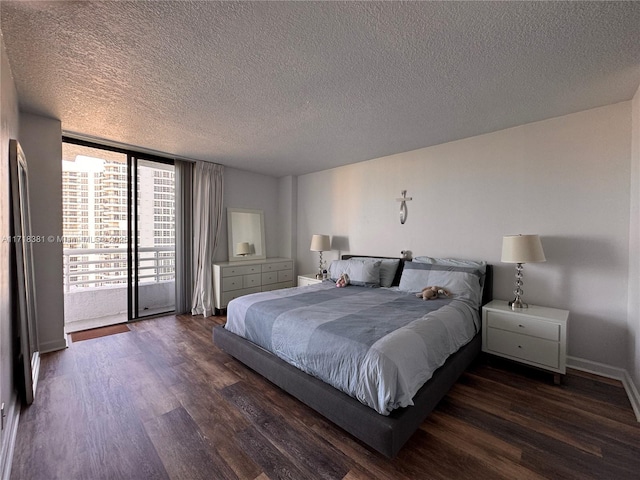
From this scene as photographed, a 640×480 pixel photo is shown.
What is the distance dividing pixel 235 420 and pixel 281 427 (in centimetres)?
34

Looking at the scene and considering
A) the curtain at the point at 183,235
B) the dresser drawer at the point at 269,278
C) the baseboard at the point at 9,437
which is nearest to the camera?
the baseboard at the point at 9,437

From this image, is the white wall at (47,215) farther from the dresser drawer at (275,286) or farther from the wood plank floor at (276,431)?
the dresser drawer at (275,286)

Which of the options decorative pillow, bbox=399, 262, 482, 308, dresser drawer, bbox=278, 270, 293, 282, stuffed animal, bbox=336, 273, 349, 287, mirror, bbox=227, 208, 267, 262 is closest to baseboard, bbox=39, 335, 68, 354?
mirror, bbox=227, 208, 267, 262

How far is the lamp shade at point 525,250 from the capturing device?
8.11ft

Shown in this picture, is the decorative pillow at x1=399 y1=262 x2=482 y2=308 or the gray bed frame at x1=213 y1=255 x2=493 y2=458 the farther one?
the decorative pillow at x1=399 y1=262 x2=482 y2=308

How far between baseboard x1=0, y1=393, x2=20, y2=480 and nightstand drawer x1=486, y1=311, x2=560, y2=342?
11.7 ft

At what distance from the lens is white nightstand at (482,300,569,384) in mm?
2303

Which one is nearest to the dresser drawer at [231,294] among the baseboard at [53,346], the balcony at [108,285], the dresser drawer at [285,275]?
the dresser drawer at [285,275]

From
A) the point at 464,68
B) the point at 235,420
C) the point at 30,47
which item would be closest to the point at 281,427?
the point at 235,420

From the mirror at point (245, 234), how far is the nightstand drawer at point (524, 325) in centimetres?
384

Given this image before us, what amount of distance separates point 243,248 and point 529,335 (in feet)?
13.8

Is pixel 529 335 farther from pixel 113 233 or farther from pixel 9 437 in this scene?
pixel 113 233

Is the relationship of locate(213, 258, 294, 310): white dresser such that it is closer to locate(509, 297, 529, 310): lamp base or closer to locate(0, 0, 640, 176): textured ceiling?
locate(0, 0, 640, 176): textured ceiling

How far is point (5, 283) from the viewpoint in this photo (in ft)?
5.80
